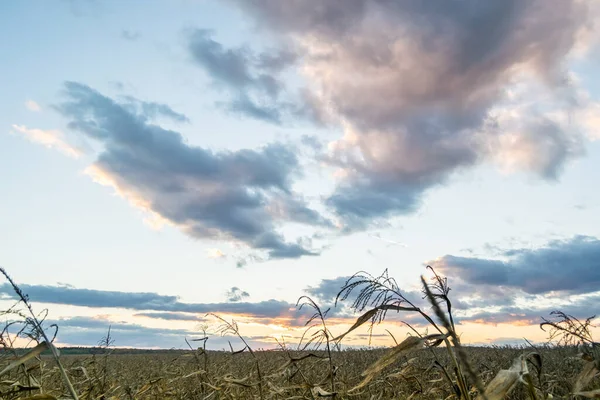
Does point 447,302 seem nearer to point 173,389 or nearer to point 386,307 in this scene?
point 386,307

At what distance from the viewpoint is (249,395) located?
7.74 metres

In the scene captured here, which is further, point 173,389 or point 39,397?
point 173,389

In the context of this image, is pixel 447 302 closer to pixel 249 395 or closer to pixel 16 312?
pixel 16 312

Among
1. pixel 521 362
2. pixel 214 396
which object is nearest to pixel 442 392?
pixel 214 396

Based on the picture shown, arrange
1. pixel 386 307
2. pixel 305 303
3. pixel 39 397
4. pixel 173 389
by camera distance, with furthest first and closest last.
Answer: pixel 173 389 < pixel 305 303 < pixel 39 397 < pixel 386 307

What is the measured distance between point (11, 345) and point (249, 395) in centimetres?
377

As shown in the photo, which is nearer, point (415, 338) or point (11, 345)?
point (415, 338)

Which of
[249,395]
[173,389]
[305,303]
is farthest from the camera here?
[173,389]

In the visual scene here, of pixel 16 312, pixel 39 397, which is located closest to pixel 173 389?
pixel 16 312

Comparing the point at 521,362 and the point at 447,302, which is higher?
the point at 447,302

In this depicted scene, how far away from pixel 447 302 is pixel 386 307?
387 millimetres

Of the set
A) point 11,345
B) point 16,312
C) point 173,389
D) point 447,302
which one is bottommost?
point 173,389

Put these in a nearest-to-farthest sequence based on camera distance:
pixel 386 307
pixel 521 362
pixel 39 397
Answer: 1. pixel 521 362
2. pixel 386 307
3. pixel 39 397

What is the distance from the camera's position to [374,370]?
116 inches
